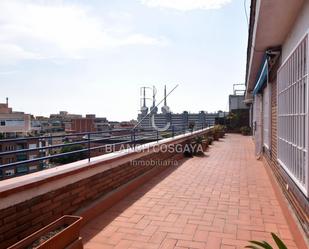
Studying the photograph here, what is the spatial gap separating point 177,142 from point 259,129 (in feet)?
8.43

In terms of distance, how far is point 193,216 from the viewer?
13.3ft

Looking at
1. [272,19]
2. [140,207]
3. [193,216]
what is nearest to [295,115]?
[272,19]

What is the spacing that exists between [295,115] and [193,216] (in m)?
1.91

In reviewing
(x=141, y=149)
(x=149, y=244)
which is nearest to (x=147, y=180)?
(x=141, y=149)

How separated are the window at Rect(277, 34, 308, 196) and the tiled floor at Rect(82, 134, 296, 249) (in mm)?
796

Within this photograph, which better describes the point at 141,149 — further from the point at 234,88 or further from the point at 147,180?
the point at 234,88

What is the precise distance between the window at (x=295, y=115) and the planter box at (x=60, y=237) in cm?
219

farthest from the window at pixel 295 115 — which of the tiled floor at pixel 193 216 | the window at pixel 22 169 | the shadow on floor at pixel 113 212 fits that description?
the window at pixel 22 169

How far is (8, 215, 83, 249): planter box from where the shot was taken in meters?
2.30

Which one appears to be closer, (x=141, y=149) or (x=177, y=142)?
(x=141, y=149)

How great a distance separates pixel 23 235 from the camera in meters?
2.67

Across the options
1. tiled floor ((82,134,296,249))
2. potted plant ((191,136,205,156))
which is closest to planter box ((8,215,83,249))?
tiled floor ((82,134,296,249))

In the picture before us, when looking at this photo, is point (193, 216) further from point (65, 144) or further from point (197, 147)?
point (197, 147)

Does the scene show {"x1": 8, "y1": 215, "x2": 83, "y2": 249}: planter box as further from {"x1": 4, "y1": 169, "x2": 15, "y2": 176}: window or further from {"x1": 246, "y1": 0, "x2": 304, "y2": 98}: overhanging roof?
{"x1": 246, "y1": 0, "x2": 304, "y2": 98}: overhanging roof
